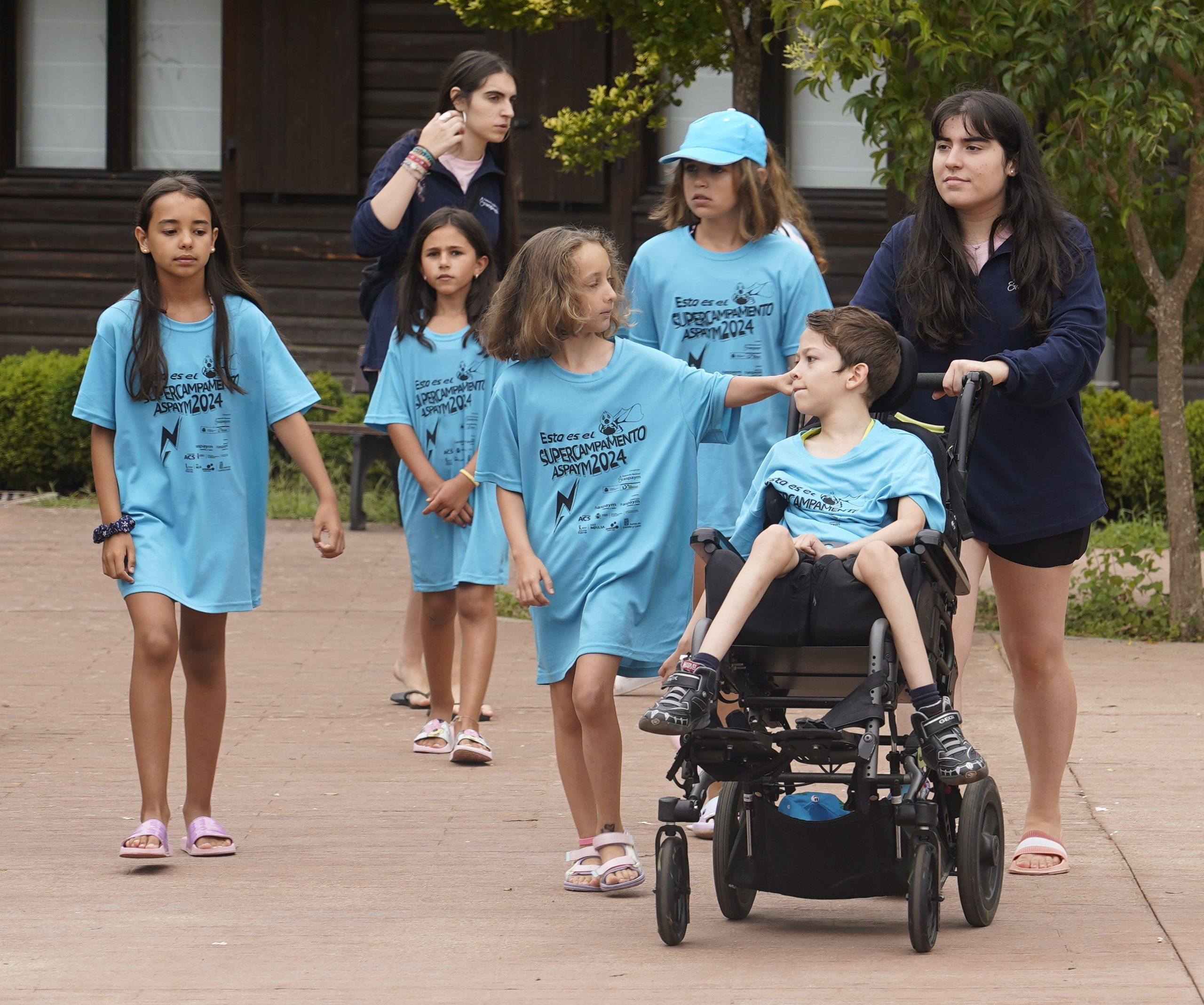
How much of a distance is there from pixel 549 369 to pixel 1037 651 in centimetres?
150

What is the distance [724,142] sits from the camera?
18.4 feet

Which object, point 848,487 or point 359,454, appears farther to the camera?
point 359,454

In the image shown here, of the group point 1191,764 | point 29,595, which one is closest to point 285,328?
point 29,595

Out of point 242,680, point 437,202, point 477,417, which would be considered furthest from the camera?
point 242,680

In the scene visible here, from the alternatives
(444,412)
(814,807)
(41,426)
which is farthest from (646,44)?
(814,807)

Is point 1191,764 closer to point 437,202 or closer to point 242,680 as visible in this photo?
point 437,202

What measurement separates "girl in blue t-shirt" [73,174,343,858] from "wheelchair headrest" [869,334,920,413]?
1.59 meters

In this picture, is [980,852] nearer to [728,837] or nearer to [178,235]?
[728,837]

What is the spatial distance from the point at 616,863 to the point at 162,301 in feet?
Result: 6.60

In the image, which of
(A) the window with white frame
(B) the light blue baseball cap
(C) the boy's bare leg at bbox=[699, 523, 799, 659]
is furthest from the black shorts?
(A) the window with white frame

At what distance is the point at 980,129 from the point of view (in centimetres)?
472

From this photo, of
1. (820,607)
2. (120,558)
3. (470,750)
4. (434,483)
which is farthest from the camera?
(434,483)

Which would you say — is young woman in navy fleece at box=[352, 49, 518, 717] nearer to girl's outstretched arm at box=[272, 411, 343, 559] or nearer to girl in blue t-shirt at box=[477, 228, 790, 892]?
girl's outstretched arm at box=[272, 411, 343, 559]

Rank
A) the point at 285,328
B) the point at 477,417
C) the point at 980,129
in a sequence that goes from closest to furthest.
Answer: the point at 980,129 < the point at 477,417 < the point at 285,328
